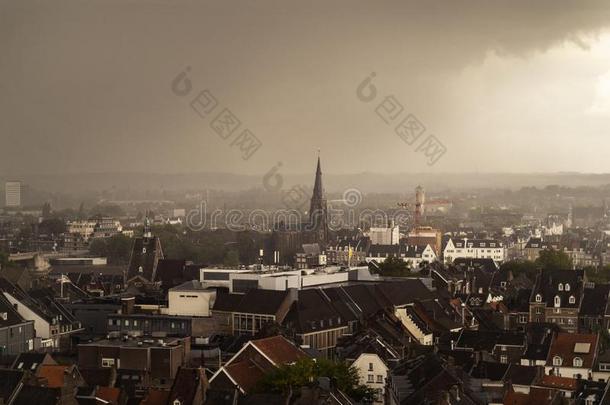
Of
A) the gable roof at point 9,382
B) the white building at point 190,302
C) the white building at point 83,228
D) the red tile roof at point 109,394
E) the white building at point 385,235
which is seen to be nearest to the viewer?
the gable roof at point 9,382

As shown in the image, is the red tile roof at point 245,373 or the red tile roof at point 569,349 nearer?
the red tile roof at point 245,373

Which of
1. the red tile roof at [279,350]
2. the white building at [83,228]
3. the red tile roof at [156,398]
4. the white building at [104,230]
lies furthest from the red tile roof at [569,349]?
the white building at [104,230]

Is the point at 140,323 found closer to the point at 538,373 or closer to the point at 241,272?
the point at 241,272

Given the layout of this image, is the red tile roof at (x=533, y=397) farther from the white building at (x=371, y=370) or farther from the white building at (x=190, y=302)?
the white building at (x=190, y=302)

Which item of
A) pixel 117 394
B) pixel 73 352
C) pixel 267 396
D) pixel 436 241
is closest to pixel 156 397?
pixel 117 394

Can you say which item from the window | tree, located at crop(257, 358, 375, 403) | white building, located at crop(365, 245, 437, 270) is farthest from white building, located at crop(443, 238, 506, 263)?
tree, located at crop(257, 358, 375, 403)

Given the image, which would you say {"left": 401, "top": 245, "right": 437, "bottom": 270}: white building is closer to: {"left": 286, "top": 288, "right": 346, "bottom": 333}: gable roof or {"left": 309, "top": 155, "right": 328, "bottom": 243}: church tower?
{"left": 309, "top": 155, "right": 328, "bottom": 243}: church tower
